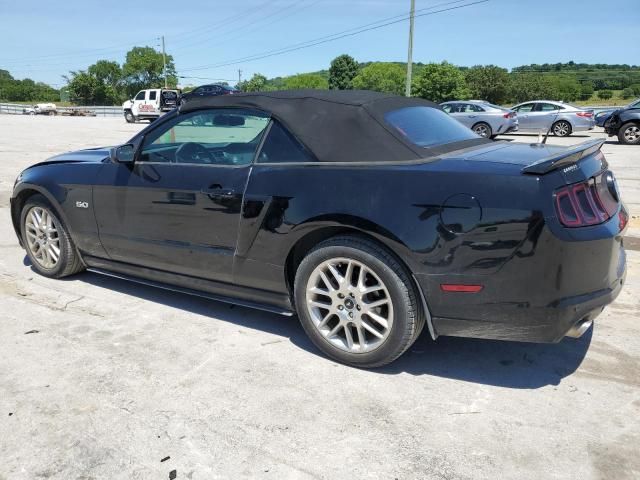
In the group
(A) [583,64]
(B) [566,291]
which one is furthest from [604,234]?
(A) [583,64]

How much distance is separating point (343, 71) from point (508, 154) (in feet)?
411

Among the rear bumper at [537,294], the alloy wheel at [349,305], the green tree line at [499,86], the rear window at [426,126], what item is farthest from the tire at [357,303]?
the green tree line at [499,86]

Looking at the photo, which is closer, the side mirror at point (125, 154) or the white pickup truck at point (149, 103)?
the side mirror at point (125, 154)

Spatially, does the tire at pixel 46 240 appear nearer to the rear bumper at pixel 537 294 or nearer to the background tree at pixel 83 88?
the rear bumper at pixel 537 294

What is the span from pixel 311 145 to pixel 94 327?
6.58ft

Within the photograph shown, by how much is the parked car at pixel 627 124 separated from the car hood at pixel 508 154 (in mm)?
16218

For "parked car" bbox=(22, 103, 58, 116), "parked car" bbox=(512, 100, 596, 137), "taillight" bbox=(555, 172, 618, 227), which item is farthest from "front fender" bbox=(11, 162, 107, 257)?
"parked car" bbox=(22, 103, 58, 116)

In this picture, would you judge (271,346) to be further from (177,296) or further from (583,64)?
(583,64)

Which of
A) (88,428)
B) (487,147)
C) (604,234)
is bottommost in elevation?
(88,428)

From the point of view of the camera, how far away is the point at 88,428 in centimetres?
262

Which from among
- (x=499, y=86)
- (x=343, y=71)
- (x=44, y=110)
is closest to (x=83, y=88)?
(x=44, y=110)

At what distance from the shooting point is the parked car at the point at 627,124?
55.8ft

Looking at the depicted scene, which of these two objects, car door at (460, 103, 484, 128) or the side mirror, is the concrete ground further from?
car door at (460, 103, 484, 128)

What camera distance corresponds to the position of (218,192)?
11.3 feet
